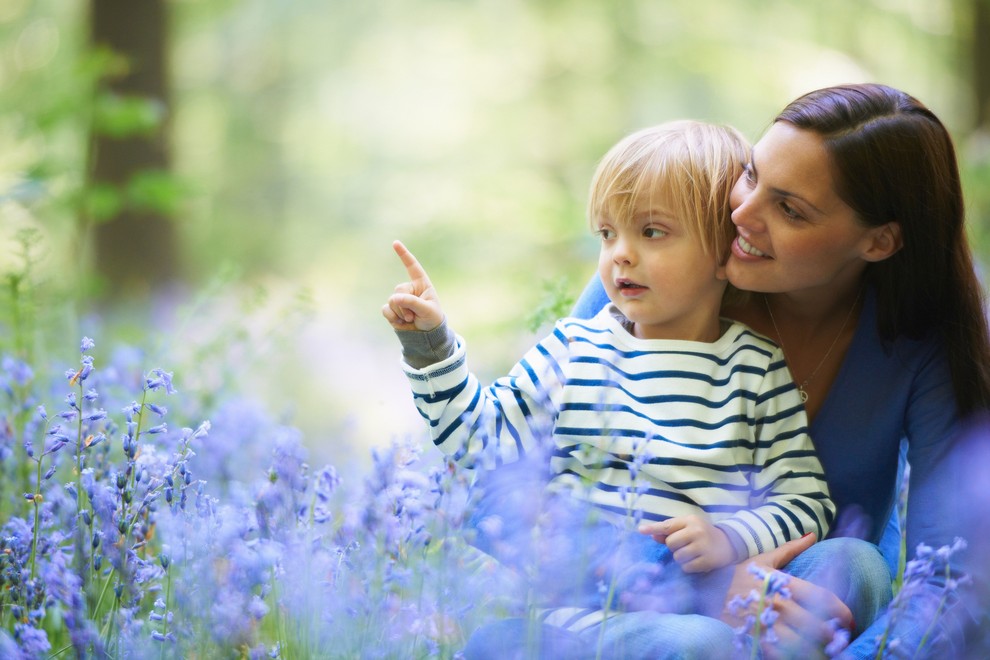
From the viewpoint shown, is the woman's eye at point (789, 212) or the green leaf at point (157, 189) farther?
the green leaf at point (157, 189)

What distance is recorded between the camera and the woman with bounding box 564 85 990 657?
178 centimetres

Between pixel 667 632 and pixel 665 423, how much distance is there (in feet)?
1.46

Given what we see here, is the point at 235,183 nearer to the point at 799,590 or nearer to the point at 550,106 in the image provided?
the point at 550,106

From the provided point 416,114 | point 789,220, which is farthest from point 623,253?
point 416,114

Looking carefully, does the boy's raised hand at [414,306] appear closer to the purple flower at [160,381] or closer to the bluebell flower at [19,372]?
the purple flower at [160,381]

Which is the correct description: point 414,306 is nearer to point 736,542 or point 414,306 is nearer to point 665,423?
point 665,423

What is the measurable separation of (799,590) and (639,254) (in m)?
0.69

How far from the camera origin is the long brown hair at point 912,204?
1773mm

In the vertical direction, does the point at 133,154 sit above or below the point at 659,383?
above

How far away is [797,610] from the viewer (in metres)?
1.52

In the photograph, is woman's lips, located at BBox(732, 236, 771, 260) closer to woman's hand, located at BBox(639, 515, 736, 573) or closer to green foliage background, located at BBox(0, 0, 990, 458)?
woman's hand, located at BBox(639, 515, 736, 573)

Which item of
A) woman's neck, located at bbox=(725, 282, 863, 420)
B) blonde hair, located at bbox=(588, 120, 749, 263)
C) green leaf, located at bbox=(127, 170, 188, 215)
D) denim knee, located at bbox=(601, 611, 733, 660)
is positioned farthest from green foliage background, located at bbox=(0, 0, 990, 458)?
denim knee, located at bbox=(601, 611, 733, 660)

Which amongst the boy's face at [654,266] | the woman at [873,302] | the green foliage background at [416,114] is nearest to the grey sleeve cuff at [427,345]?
the boy's face at [654,266]

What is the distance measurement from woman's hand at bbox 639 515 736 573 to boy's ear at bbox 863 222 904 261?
672 mm
